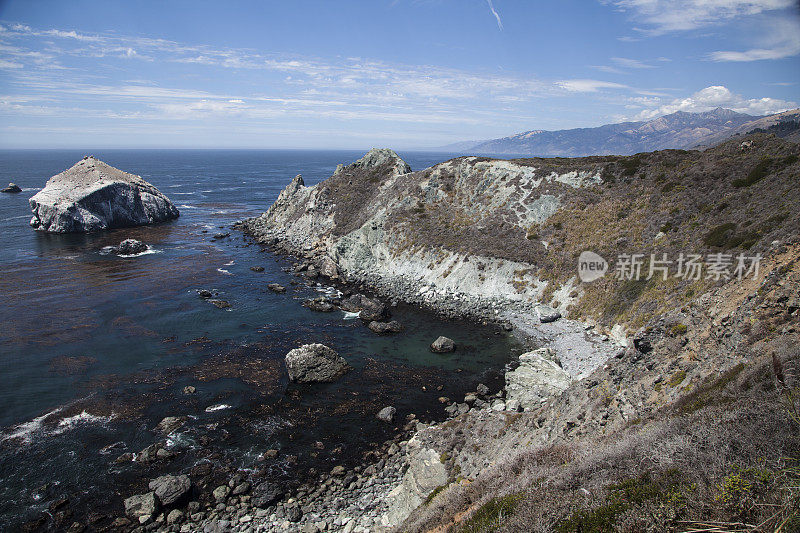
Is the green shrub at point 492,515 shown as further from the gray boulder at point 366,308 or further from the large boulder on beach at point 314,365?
the gray boulder at point 366,308

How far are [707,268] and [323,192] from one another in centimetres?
6856

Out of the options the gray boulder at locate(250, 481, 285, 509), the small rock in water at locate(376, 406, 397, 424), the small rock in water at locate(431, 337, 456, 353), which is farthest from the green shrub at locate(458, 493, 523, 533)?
the small rock in water at locate(431, 337, 456, 353)

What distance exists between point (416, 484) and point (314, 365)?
1626 centimetres

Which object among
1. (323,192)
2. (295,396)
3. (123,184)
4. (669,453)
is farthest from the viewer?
(123,184)

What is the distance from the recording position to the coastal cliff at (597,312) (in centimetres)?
1082

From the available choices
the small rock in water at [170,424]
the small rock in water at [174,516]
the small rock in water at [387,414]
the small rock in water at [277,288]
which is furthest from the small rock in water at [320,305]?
the small rock in water at [174,516]

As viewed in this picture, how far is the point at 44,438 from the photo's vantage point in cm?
2738

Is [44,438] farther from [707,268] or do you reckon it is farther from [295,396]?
[707,268]

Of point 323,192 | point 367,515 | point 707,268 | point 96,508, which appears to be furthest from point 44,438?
point 323,192

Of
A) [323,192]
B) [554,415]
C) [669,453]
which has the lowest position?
[554,415]

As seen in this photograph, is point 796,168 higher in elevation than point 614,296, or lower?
higher

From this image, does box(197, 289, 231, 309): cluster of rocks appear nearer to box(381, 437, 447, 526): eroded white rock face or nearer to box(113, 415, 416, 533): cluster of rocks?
box(113, 415, 416, 533): cluster of rocks
